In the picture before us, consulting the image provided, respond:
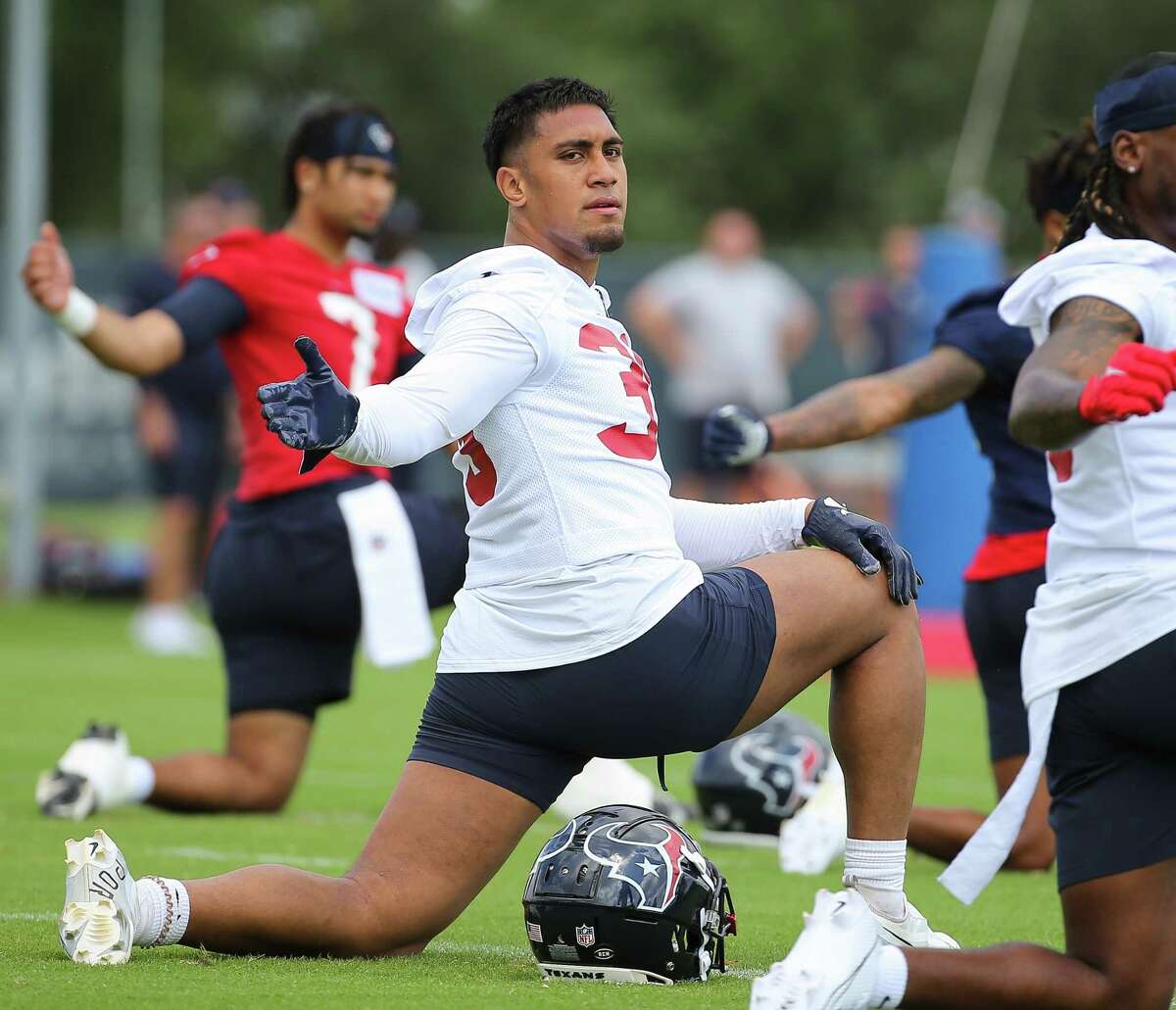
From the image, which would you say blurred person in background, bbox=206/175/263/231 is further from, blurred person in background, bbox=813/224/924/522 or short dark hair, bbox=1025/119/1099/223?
short dark hair, bbox=1025/119/1099/223

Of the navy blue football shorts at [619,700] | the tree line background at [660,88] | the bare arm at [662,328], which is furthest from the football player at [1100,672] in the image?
the tree line background at [660,88]

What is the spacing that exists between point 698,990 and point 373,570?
2.61m

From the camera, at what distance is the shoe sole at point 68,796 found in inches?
258

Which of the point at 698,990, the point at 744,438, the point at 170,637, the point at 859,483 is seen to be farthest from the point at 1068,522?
the point at 859,483

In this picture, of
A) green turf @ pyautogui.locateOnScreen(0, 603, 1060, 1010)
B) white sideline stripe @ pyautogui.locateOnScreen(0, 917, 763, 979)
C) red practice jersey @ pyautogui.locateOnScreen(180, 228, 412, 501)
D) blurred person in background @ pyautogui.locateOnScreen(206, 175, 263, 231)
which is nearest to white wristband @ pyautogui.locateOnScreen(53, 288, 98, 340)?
red practice jersey @ pyautogui.locateOnScreen(180, 228, 412, 501)

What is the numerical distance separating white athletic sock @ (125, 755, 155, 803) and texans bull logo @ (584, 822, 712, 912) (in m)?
2.61

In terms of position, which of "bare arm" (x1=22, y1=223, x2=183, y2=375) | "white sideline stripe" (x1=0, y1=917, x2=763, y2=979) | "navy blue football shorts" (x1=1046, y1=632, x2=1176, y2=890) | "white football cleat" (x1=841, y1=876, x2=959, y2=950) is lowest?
A: "white sideline stripe" (x1=0, y1=917, x2=763, y2=979)

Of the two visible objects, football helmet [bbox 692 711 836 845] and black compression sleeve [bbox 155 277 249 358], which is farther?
black compression sleeve [bbox 155 277 249 358]

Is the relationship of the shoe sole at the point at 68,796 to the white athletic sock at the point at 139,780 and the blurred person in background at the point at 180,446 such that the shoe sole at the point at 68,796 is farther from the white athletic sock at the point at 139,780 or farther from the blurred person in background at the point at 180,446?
the blurred person in background at the point at 180,446

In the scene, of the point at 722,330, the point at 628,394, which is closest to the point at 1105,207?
the point at 628,394

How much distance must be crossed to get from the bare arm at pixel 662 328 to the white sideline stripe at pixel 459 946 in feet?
36.1

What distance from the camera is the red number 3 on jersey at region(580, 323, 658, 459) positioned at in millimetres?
4219

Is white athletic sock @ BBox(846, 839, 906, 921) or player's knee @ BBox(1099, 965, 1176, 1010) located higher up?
white athletic sock @ BBox(846, 839, 906, 921)

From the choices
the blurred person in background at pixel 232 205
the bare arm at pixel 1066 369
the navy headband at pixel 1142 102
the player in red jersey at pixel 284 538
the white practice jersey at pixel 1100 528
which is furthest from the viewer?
the blurred person in background at pixel 232 205
